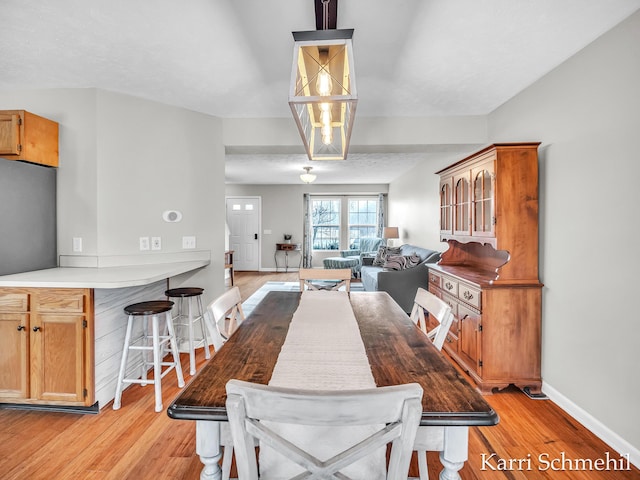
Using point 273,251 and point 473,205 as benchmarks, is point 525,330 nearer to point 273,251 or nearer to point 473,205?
point 473,205

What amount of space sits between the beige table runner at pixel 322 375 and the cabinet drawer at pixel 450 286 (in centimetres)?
159

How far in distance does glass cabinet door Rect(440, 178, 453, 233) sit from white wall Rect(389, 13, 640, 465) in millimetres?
924

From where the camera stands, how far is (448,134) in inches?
135

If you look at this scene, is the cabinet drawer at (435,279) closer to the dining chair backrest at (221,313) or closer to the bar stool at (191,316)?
the dining chair backrest at (221,313)

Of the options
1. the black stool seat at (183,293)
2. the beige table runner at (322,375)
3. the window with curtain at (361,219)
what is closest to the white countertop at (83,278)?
the black stool seat at (183,293)

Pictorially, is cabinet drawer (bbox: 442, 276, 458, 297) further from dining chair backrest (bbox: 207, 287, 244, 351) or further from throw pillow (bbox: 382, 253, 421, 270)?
dining chair backrest (bbox: 207, 287, 244, 351)

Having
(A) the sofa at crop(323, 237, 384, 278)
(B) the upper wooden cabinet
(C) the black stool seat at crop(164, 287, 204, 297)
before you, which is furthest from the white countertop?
(A) the sofa at crop(323, 237, 384, 278)

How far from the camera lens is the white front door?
8.91m

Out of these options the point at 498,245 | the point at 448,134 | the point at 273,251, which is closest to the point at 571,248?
the point at 498,245

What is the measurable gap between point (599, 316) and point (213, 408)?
7.54 ft

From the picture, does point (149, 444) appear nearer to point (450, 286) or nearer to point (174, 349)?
point (174, 349)

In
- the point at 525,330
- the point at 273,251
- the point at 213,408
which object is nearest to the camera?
the point at 213,408

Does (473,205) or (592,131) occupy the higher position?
(592,131)

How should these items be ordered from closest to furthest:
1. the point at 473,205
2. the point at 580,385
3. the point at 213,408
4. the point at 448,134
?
the point at 213,408
the point at 580,385
the point at 473,205
the point at 448,134
